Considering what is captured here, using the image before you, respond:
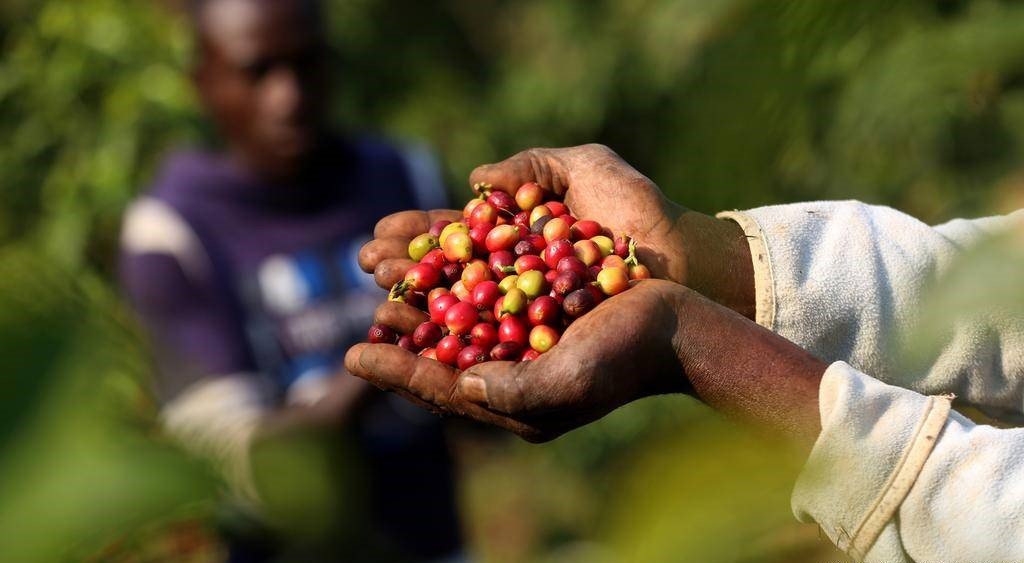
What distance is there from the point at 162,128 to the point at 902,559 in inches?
146

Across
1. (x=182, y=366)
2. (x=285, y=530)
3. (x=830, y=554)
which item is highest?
(x=285, y=530)

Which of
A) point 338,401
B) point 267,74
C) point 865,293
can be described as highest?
point 267,74

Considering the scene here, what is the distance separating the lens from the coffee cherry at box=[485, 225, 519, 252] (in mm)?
1994

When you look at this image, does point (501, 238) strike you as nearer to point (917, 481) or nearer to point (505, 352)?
point (505, 352)

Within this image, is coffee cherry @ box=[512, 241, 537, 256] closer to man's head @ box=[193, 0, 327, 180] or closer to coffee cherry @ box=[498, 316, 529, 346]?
coffee cherry @ box=[498, 316, 529, 346]

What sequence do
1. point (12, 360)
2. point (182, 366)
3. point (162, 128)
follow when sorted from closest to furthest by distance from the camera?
point (12, 360), point (182, 366), point (162, 128)

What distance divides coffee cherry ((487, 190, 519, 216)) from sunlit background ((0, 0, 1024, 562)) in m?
0.34

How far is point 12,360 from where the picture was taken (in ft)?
1.30

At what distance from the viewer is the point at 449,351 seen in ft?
5.79

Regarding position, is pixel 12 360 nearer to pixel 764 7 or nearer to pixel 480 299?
pixel 764 7

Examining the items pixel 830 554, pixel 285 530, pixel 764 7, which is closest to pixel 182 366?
pixel 830 554

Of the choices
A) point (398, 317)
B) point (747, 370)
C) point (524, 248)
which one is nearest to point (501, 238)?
point (524, 248)

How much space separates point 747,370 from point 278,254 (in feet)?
5.91

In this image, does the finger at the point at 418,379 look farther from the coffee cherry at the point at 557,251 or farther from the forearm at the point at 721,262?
the forearm at the point at 721,262
